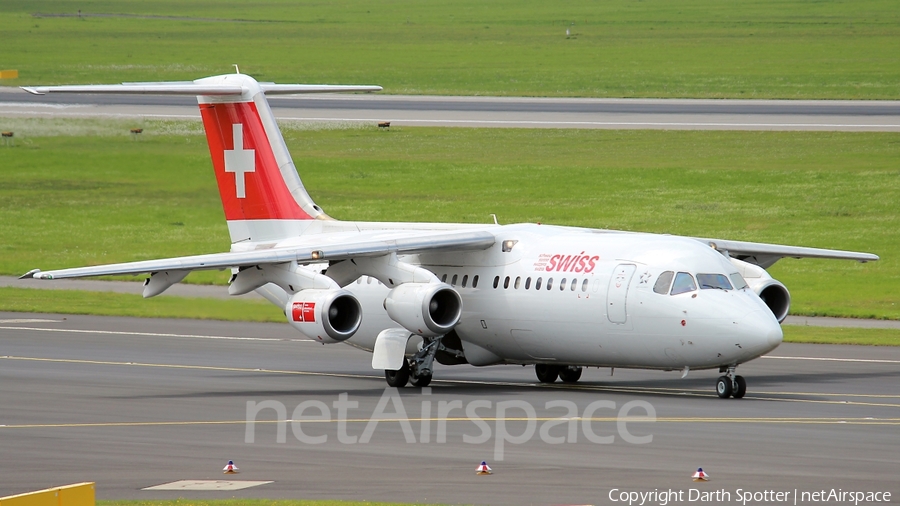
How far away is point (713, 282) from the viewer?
26.6 m

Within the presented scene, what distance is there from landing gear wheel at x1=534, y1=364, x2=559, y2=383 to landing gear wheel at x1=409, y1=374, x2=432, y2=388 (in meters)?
2.47

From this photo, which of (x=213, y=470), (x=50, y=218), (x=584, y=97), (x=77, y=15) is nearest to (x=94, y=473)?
(x=213, y=470)

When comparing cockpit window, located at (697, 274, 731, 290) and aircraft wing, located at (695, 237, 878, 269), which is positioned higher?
aircraft wing, located at (695, 237, 878, 269)

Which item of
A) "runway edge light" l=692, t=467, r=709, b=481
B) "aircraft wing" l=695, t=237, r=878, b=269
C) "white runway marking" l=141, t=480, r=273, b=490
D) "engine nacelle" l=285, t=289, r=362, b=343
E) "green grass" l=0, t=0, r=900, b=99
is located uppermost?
"green grass" l=0, t=0, r=900, b=99

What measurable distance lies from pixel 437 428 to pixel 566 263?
20.1 ft

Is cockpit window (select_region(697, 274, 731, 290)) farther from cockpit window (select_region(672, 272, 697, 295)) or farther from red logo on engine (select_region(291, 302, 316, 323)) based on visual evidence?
red logo on engine (select_region(291, 302, 316, 323))

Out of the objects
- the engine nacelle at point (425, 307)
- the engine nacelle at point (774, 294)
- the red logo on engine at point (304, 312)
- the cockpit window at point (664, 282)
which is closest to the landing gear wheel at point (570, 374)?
the engine nacelle at point (425, 307)

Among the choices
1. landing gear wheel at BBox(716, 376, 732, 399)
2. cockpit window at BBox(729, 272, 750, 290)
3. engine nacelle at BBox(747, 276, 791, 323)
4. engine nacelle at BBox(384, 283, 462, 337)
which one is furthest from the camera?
engine nacelle at BBox(747, 276, 791, 323)

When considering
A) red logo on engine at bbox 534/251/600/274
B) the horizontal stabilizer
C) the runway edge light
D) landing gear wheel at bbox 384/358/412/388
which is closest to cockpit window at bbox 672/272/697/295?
red logo on engine at bbox 534/251/600/274

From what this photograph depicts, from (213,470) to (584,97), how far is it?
2476 inches

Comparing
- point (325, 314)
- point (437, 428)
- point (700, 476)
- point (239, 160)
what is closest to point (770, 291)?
point (325, 314)

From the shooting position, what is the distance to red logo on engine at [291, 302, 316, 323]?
27891mm

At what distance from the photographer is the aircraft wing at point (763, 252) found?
1228 inches

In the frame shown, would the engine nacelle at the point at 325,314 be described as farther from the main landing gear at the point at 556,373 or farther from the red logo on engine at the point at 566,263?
the main landing gear at the point at 556,373
